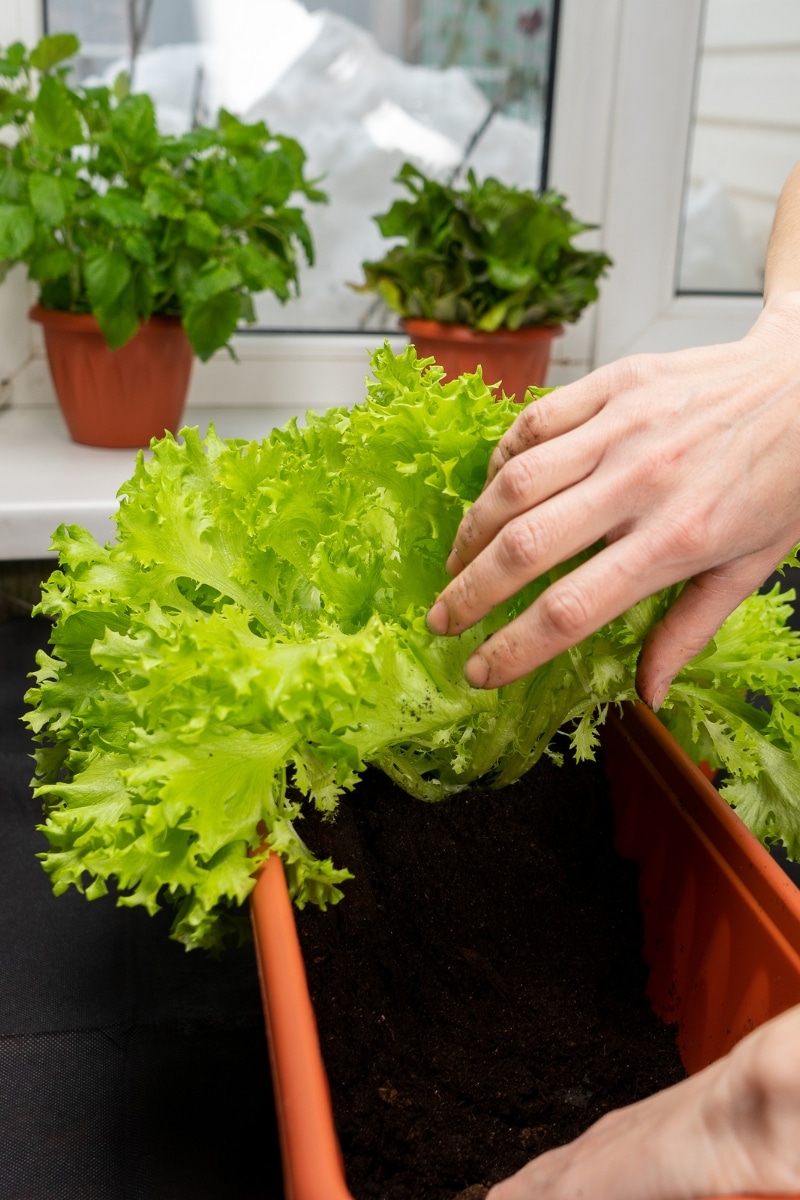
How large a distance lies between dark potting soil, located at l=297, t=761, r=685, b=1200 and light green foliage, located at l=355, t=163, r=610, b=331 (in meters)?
0.78

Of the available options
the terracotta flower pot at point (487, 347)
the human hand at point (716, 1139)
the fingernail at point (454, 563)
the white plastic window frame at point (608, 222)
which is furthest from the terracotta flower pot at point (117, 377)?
the human hand at point (716, 1139)

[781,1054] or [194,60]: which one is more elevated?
[194,60]

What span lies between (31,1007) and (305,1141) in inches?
14.0

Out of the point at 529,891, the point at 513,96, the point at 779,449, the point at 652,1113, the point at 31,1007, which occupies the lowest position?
the point at 31,1007

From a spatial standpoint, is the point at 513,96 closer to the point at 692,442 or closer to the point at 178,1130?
the point at 692,442

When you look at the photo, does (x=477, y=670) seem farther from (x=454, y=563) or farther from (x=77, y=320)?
(x=77, y=320)

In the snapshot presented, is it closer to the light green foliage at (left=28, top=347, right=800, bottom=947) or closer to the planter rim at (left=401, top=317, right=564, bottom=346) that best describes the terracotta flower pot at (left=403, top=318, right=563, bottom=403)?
the planter rim at (left=401, top=317, right=564, bottom=346)

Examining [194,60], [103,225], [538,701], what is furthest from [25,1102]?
[194,60]

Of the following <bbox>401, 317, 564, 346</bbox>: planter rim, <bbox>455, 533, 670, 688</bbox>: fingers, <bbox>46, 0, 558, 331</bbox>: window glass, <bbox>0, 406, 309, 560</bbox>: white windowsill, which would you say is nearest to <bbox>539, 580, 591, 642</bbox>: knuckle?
<bbox>455, 533, 670, 688</bbox>: fingers

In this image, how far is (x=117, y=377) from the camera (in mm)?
1333

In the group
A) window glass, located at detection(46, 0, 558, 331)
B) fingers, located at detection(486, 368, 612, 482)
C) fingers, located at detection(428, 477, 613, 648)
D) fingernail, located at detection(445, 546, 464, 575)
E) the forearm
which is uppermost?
window glass, located at detection(46, 0, 558, 331)

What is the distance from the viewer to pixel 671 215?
5.40ft

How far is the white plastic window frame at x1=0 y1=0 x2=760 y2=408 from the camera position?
1534 millimetres

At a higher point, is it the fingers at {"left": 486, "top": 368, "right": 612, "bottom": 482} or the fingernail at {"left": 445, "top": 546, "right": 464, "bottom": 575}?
the fingers at {"left": 486, "top": 368, "right": 612, "bottom": 482}
